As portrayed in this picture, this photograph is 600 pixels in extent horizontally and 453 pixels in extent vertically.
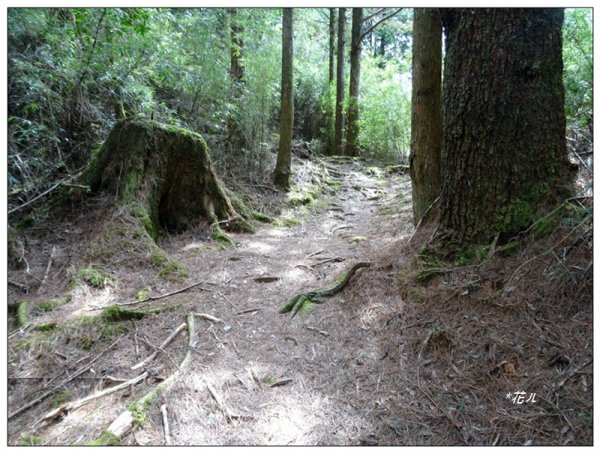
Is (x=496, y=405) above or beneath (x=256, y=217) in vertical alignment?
beneath

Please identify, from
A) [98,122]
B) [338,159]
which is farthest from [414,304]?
[338,159]

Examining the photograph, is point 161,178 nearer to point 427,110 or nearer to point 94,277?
point 94,277

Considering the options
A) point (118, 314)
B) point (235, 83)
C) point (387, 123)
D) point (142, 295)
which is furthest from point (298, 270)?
point (387, 123)

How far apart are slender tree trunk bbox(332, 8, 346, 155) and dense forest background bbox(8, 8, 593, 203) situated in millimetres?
2431

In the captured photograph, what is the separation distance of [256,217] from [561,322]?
220 inches

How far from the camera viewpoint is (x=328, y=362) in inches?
120

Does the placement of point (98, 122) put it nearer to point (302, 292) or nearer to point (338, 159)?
point (302, 292)

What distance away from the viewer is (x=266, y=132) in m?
10.2

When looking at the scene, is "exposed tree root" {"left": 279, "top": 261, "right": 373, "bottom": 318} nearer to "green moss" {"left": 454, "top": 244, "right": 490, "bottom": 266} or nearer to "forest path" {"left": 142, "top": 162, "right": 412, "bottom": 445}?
"forest path" {"left": 142, "top": 162, "right": 412, "bottom": 445}

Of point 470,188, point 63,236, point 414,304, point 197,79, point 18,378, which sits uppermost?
point 197,79

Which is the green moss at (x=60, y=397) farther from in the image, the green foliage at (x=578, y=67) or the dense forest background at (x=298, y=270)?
the green foliage at (x=578, y=67)

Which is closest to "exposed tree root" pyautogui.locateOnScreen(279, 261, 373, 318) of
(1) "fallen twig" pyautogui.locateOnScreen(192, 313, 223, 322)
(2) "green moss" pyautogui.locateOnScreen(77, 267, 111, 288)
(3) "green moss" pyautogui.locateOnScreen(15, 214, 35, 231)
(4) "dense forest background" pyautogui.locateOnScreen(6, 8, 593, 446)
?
(4) "dense forest background" pyautogui.locateOnScreen(6, 8, 593, 446)

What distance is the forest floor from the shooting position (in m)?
2.33

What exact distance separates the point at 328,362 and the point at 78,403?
170 cm
